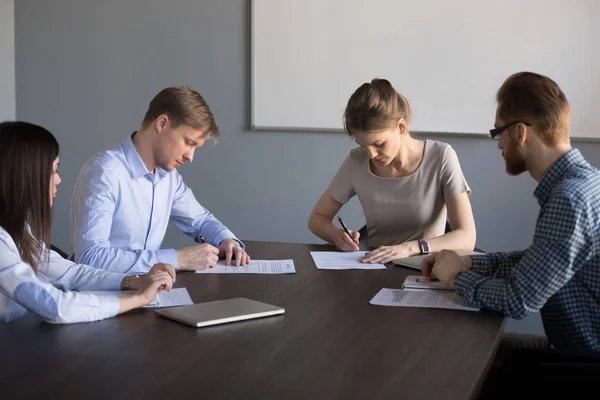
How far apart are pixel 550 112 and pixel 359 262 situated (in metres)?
0.94

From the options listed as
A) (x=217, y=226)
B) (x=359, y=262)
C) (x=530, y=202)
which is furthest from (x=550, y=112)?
(x=530, y=202)

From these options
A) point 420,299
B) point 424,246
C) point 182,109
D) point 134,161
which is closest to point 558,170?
point 420,299

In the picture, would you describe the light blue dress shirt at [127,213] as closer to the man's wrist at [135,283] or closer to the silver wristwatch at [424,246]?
the man's wrist at [135,283]

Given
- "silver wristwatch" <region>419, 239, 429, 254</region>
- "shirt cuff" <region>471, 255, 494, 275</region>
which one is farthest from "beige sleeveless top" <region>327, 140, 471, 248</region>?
"shirt cuff" <region>471, 255, 494, 275</region>

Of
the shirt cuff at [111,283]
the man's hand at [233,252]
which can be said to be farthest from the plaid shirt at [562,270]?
the shirt cuff at [111,283]

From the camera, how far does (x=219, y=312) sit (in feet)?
6.01

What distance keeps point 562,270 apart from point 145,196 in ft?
4.98

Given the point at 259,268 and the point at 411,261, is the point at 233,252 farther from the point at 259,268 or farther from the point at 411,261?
the point at 411,261

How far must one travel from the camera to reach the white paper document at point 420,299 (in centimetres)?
199

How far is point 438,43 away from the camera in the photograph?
4016 mm

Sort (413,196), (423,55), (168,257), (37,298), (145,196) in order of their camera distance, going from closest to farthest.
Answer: (37,298), (168,257), (145,196), (413,196), (423,55)

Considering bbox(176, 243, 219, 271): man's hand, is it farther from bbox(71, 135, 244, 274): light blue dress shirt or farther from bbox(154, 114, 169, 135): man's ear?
bbox(154, 114, 169, 135): man's ear

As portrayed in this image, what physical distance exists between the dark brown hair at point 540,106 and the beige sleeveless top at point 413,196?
1.02 m

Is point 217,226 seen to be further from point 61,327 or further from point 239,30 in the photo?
point 239,30
